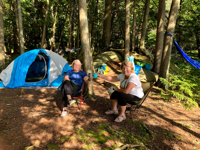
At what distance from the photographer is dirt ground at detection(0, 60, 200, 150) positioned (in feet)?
7.12

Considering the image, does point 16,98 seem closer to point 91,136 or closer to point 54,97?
point 54,97

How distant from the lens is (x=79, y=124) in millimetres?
2711

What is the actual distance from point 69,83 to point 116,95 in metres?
1.10

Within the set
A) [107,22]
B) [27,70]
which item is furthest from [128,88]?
[107,22]

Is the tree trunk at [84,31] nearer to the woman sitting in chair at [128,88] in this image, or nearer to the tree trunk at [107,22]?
the woman sitting in chair at [128,88]

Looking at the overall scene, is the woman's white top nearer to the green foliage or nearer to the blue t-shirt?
the blue t-shirt

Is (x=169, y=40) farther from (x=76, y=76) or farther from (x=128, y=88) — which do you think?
(x=76, y=76)

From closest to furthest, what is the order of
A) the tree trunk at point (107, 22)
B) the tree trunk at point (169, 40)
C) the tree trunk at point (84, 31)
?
the tree trunk at point (84, 31) < the tree trunk at point (169, 40) < the tree trunk at point (107, 22)

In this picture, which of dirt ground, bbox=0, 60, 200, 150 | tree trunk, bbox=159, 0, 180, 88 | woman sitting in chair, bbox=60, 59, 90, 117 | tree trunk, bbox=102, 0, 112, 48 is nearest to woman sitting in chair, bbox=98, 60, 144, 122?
dirt ground, bbox=0, 60, 200, 150

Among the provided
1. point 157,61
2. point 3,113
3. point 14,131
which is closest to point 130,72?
point 14,131

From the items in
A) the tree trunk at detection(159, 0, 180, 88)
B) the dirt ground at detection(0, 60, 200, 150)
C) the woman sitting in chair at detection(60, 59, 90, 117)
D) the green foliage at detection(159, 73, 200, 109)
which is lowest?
the dirt ground at detection(0, 60, 200, 150)

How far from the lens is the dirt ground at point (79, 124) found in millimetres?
2170

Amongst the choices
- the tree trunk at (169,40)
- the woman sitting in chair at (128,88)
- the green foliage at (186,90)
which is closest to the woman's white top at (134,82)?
the woman sitting in chair at (128,88)

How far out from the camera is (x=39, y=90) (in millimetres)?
4938
